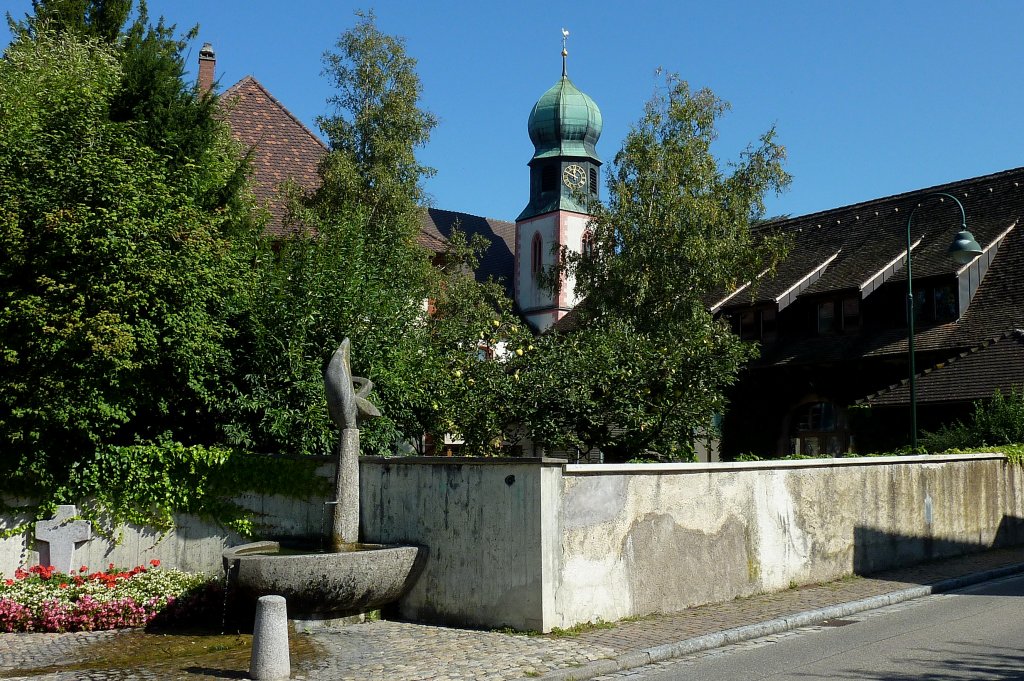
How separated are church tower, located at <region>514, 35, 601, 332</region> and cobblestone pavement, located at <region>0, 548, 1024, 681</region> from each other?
43713 millimetres

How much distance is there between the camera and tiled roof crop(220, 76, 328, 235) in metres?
29.9

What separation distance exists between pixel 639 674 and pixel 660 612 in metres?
2.61

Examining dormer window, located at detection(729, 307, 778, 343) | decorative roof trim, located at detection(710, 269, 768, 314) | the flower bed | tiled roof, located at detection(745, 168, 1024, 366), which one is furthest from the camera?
decorative roof trim, located at detection(710, 269, 768, 314)

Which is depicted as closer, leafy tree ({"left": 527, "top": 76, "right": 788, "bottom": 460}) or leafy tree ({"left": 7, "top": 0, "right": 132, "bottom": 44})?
leafy tree ({"left": 527, "top": 76, "right": 788, "bottom": 460})

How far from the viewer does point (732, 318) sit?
111 feet

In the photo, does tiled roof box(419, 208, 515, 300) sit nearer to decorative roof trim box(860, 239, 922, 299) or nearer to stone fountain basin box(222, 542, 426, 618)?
decorative roof trim box(860, 239, 922, 299)

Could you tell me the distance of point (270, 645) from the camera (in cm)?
861

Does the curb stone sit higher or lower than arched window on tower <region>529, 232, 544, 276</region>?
lower

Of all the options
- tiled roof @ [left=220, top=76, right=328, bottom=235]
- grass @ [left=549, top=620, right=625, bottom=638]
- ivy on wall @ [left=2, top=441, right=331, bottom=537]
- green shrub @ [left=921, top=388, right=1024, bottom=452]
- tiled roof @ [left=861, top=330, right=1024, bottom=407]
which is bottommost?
grass @ [left=549, top=620, right=625, bottom=638]

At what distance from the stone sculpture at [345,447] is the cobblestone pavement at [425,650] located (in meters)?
1.15

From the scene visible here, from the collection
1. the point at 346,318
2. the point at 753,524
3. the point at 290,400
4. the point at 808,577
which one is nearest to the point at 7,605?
the point at 290,400

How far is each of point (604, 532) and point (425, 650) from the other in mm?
2348

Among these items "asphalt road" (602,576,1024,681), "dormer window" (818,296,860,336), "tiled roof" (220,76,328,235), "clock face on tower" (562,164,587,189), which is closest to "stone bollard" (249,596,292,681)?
"asphalt road" (602,576,1024,681)

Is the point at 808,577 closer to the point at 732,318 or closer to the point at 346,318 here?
the point at 346,318
